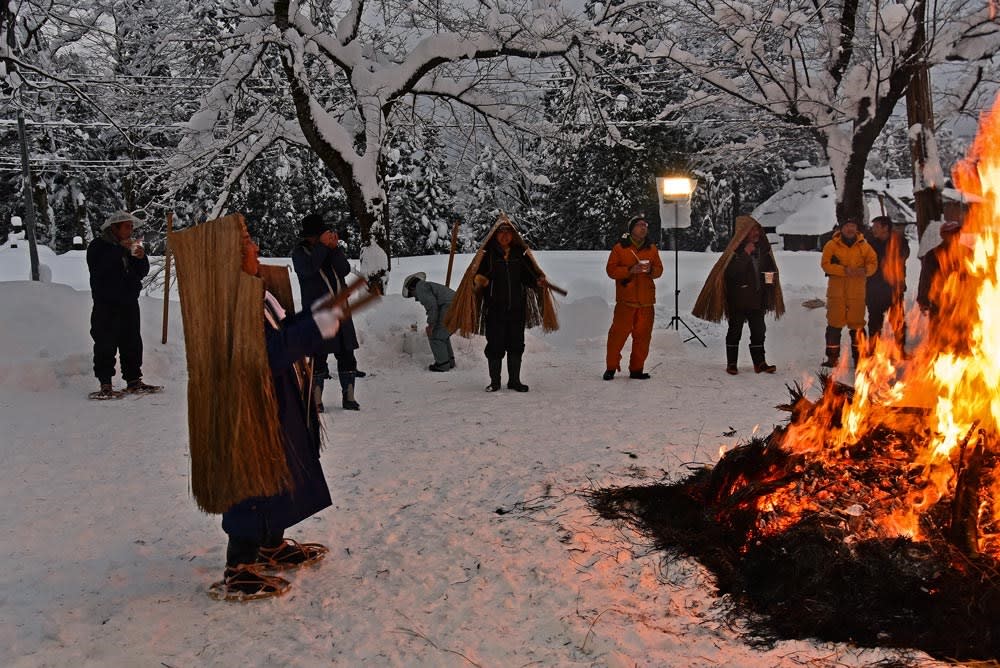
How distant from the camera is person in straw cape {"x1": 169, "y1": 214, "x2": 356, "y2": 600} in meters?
3.61

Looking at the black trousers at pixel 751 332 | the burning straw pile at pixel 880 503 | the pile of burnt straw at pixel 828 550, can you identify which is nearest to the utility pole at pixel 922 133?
the black trousers at pixel 751 332

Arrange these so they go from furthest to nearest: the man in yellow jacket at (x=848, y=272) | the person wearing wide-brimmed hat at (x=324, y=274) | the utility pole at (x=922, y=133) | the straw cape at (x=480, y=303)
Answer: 1. the utility pole at (x=922, y=133)
2. the man in yellow jacket at (x=848, y=272)
3. the straw cape at (x=480, y=303)
4. the person wearing wide-brimmed hat at (x=324, y=274)

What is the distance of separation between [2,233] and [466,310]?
39842 millimetres

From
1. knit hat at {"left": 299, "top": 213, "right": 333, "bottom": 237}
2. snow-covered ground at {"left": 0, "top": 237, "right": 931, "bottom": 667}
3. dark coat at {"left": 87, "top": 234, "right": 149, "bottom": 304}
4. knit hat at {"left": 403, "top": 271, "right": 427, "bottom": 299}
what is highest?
knit hat at {"left": 299, "top": 213, "right": 333, "bottom": 237}

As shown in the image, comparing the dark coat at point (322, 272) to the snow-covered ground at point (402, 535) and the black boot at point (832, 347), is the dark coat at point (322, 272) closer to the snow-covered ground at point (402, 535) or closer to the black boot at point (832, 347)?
the snow-covered ground at point (402, 535)

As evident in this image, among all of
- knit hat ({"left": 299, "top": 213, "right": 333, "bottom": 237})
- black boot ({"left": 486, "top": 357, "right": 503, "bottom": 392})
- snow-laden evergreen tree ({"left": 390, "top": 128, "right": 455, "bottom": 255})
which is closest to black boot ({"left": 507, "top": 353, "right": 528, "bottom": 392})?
black boot ({"left": 486, "top": 357, "right": 503, "bottom": 392})

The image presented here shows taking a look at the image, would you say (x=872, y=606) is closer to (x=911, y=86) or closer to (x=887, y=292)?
(x=887, y=292)

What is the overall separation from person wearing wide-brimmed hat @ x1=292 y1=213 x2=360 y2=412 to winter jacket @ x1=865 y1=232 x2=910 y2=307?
20.5 feet

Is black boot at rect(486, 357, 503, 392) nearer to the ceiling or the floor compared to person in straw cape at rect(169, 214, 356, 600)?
nearer to the floor

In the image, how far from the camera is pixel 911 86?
1155 centimetres

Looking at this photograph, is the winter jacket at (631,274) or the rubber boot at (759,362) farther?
the rubber boot at (759,362)

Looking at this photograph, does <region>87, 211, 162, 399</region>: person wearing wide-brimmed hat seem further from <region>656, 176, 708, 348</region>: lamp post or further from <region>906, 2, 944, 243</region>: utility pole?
<region>906, 2, 944, 243</region>: utility pole

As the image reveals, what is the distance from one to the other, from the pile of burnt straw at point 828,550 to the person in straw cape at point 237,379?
73.7 inches

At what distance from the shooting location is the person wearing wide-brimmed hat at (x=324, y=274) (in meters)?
7.55
